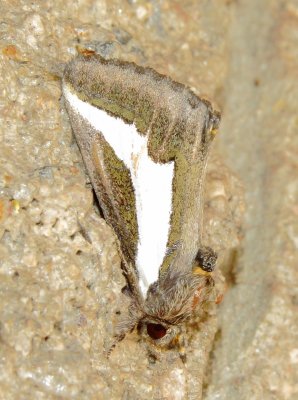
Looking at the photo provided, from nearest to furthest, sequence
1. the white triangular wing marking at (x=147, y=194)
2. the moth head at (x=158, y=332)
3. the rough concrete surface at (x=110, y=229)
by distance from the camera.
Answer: the rough concrete surface at (x=110, y=229) → the white triangular wing marking at (x=147, y=194) → the moth head at (x=158, y=332)

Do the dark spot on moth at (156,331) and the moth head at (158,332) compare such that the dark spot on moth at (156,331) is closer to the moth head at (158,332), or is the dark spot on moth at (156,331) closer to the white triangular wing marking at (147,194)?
the moth head at (158,332)

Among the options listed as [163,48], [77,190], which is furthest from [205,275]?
[163,48]

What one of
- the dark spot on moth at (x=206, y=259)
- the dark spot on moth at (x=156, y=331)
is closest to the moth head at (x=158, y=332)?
the dark spot on moth at (x=156, y=331)

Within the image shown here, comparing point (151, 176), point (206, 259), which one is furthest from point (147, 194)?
point (206, 259)

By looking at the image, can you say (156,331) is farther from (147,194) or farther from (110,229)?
(147,194)

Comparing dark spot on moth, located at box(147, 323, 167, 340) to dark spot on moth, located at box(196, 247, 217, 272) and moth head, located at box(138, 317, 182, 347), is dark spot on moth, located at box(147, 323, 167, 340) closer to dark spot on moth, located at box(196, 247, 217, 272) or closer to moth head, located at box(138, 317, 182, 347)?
moth head, located at box(138, 317, 182, 347)

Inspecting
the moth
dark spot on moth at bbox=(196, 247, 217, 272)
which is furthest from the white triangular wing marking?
dark spot on moth at bbox=(196, 247, 217, 272)
